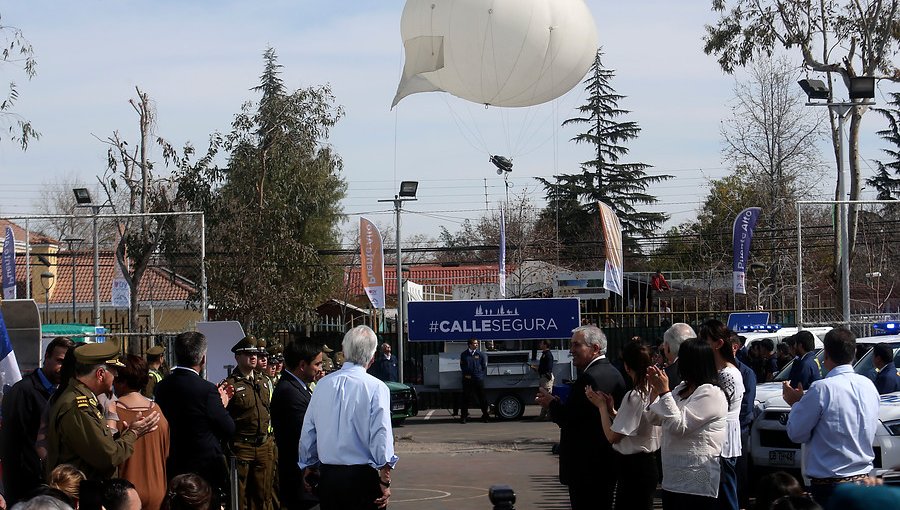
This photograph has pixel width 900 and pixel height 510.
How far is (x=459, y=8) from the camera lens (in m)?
18.7

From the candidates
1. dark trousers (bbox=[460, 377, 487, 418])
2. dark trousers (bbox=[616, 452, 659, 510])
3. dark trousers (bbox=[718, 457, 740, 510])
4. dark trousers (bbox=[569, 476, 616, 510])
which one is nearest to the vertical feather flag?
dark trousers (bbox=[569, 476, 616, 510])

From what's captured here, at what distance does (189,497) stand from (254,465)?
4638 millimetres

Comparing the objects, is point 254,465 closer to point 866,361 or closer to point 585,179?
point 866,361

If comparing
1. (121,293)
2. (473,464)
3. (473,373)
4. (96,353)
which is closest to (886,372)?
(473,464)

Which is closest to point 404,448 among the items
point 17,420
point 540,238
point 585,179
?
point 17,420

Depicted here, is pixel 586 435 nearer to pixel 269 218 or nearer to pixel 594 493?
pixel 594 493

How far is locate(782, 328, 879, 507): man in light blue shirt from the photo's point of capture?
7.42 m

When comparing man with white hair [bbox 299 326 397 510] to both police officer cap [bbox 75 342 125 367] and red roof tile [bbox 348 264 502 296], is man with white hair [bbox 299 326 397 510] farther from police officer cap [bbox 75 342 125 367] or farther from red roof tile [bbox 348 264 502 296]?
red roof tile [bbox 348 264 502 296]

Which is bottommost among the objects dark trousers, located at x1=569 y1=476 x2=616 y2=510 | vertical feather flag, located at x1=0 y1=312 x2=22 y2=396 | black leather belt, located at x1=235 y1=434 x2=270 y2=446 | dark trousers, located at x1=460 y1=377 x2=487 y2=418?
dark trousers, located at x1=460 y1=377 x2=487 y2=418

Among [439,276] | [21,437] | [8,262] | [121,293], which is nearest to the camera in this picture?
[21,437]

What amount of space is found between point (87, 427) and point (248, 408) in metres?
2.99

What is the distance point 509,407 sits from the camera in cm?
2614

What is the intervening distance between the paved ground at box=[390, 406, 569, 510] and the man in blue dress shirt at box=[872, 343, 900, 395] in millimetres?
3916

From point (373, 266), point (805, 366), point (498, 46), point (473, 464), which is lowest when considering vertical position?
point (473, 464)
